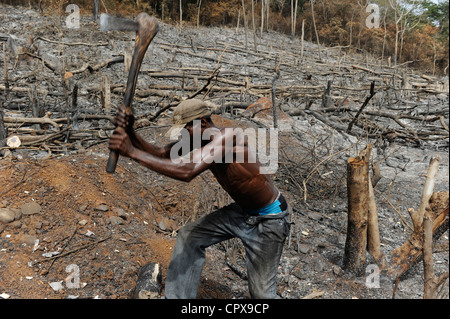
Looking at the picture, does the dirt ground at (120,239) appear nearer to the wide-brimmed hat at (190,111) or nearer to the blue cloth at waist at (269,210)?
the blue cloth at waist at (269,210)

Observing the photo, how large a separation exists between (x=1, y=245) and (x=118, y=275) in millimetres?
1098

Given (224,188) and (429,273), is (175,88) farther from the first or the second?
(429,273)

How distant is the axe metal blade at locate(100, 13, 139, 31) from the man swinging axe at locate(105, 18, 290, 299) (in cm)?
51

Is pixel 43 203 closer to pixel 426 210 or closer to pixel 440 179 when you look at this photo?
pixel 426 210

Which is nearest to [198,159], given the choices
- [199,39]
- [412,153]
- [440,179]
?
[440,179]

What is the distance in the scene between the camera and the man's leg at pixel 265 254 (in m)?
2.75

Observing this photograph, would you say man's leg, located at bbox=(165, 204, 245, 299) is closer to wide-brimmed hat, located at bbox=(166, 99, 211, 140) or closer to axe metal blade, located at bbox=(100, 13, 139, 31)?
wide-brimmed hat, located at bbox=(166, 99, 211, 140)

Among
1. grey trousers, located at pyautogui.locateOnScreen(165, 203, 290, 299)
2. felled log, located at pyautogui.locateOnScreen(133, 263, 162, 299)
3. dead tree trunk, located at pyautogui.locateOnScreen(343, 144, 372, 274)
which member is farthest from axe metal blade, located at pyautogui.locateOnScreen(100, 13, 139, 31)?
dead tree trunk, located at pyautogui.locateOnScreen(343, 144, 372, 274)

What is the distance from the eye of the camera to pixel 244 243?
2.86m

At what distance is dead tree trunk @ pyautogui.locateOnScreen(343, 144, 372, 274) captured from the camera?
3602 millimetres

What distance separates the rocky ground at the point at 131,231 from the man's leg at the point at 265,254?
2.52 feet

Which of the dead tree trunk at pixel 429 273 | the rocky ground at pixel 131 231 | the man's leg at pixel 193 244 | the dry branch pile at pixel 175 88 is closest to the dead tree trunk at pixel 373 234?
the rocky ground at pixel 131 231

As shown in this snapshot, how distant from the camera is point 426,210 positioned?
10.0 ft

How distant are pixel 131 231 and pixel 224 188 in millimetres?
1703
